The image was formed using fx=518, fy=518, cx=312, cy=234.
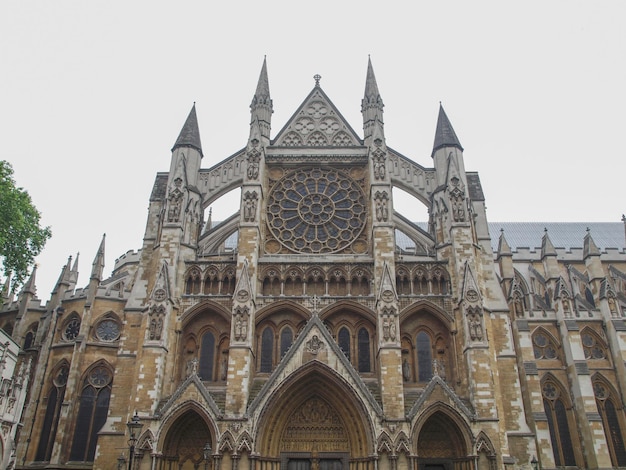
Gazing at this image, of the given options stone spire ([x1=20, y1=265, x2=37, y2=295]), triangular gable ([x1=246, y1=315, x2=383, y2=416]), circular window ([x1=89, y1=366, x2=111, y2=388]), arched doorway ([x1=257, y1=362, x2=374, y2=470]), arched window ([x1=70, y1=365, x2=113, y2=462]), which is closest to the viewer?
triangular gable ([x1=246, y1=315, x2=383, y2=416])

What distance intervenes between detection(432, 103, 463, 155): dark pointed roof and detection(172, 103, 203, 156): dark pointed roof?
12709 millimetres

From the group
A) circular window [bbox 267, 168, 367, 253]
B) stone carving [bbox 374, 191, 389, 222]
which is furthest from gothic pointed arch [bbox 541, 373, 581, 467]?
circular window [bbox 267, 168, 367, 253]

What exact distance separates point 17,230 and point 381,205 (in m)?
16.8

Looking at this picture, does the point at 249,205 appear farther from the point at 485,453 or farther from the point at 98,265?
the point at 485,453

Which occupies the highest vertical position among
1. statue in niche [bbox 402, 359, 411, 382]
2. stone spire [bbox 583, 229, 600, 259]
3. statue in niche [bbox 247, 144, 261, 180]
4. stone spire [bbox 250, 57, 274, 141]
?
stone spire [bbox 250, 57, 274, 141]

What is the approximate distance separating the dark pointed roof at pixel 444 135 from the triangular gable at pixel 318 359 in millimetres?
11729

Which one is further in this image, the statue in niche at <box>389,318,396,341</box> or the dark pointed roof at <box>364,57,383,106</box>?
the dark pointed roof at <box>364,57,383,106</box>

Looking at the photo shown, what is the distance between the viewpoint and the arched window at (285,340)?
2343cm

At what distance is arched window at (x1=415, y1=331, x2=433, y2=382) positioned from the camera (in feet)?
75.0

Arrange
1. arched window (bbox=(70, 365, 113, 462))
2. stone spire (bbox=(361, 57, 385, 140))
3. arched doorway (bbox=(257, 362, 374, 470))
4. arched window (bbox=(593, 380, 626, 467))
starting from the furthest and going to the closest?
arched window (bbox=(593, 380, 626, 467)), stone spire (bbox=(361, 57, 385, 140)), arched window (bbox=(70, 365, 113, 462)), arched doorway (bbox=(257, 362, 374, 470))

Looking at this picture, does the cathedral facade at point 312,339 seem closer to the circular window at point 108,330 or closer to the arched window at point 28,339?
the circular window at point 108,330

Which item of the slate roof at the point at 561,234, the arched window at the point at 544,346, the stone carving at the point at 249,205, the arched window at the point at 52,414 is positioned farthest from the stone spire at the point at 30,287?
the slate roof at the point at 561,234

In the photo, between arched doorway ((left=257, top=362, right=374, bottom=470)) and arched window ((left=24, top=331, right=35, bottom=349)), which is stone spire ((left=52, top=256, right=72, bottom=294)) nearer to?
arched window ((left=24, top=331, right=35, bottom=349))

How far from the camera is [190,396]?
817 inches
